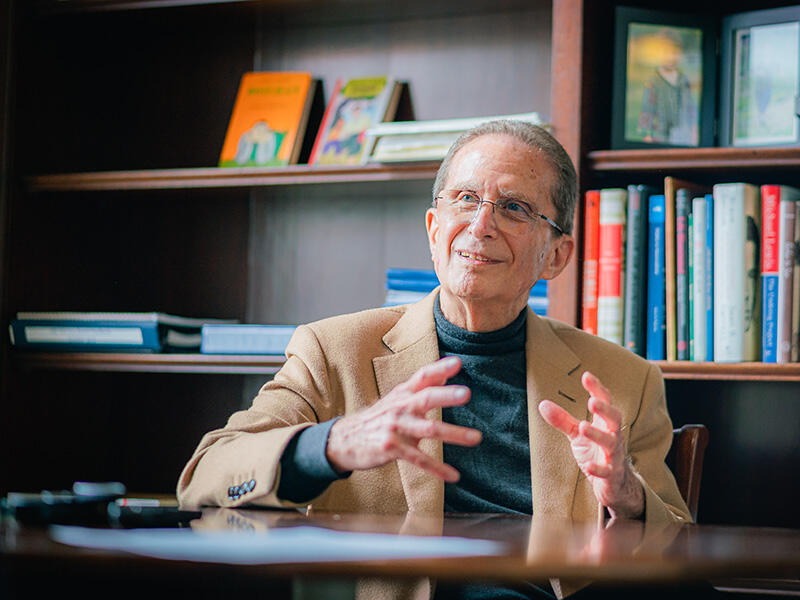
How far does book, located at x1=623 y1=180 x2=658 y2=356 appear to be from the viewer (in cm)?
208

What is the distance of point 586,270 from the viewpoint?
211 cm

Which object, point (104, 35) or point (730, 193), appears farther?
point (104, 35)

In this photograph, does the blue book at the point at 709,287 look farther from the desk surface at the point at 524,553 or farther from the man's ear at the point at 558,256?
the desk surface at the point at 524,553

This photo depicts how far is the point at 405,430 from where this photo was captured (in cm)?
116

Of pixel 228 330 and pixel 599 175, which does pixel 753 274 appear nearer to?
pixel 599 175

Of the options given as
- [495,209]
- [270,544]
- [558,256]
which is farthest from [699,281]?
[270,544]

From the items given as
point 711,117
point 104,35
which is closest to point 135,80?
point 104,35

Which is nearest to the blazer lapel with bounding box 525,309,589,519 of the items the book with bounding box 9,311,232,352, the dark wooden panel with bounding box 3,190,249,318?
the book with bounding box 9,311,232,352

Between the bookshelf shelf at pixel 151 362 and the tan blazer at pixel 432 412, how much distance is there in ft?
1.68

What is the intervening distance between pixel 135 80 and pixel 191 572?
221 cm

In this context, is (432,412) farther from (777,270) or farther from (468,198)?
(777,270)

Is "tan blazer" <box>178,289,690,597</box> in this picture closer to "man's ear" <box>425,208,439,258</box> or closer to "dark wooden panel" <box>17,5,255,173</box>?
"man's ear" <box>425,208,439,258</box>

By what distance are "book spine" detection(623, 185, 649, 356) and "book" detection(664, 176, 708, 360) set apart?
5cm

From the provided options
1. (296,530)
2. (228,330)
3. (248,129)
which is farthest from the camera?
A: (248,129)
